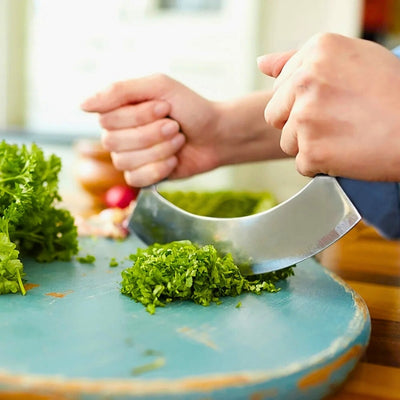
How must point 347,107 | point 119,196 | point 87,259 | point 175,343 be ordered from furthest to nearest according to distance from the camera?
point 119,196
point 87,259
point 347,107
point 175,343

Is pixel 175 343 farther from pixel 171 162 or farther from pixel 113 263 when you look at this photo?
pixel 171 162

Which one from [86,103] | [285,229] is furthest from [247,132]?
[285,229]

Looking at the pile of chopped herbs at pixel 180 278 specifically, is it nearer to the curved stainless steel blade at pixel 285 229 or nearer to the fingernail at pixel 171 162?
the curved stainless steel blade at pixel 285 229

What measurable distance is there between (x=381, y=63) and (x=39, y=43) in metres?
4.27

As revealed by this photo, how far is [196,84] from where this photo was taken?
4418 mm

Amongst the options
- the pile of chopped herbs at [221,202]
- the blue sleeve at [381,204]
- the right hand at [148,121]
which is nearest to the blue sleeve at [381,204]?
the blue sleeve at [381,204]

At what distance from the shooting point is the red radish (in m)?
1.79

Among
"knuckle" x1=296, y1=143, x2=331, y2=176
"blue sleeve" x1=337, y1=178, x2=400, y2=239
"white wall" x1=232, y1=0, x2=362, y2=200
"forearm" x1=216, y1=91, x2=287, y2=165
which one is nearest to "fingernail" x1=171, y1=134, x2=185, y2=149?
"forearm" x1=216, y1=91, x2=287, y2=165

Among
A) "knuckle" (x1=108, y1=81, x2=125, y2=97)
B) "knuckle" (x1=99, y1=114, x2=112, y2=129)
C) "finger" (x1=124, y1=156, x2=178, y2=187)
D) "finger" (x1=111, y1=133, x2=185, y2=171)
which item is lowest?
"finger" (x1=124, y1=156, x2=178, y2=187)

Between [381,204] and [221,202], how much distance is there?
429 mm

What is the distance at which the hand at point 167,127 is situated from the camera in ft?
4.17

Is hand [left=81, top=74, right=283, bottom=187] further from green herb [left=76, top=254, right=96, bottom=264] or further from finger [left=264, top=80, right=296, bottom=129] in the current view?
finger [left=264, top=80, right=296, bottom=129]

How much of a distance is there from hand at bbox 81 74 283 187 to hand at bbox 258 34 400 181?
0.41m

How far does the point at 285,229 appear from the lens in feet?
3.20
